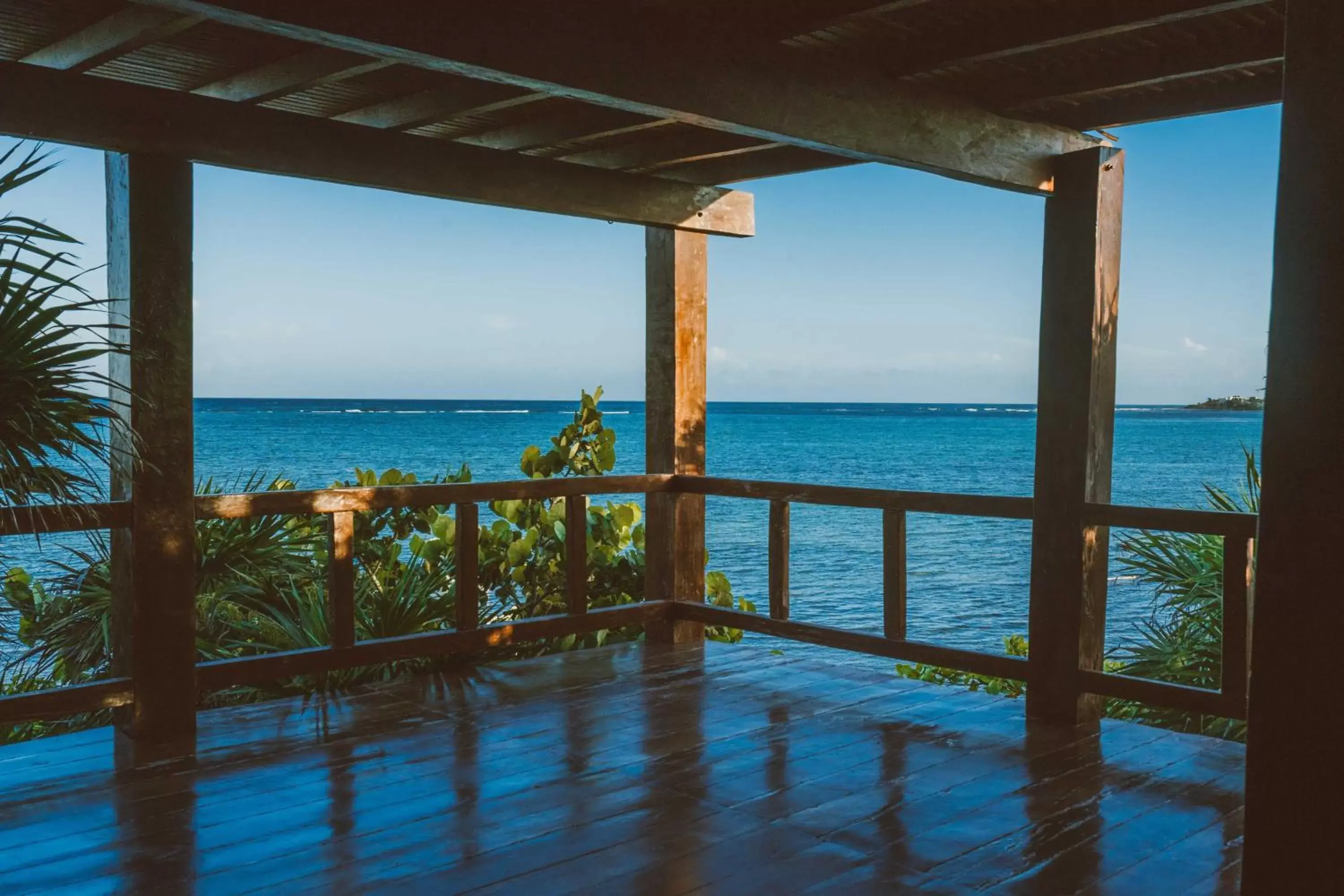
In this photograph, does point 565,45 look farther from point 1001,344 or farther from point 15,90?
point 1001,344

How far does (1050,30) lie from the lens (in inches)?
126

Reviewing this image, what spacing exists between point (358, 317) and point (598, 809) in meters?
30.6

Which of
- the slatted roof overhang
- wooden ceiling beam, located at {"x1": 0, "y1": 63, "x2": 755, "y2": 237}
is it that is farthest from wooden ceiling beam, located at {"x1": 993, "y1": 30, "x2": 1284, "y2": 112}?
wooden ceiling beam, located at {"x1": 0, "y1": 63, "x2": 755, "y2": 237}

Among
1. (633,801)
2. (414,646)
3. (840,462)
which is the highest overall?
(414,646)

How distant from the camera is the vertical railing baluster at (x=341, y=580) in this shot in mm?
4383

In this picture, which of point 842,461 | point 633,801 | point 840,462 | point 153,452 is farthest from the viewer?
point 842,461

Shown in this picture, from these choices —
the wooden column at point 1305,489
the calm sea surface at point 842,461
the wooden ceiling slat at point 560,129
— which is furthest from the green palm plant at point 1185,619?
the calm sea surface at point 842,461

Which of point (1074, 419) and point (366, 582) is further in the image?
point (366, 582)

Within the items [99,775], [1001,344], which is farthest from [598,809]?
[1001,344]

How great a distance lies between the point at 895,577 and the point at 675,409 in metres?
1.40

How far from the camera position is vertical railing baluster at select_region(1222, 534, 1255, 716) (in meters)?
3.78

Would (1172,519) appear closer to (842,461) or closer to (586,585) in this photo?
(586,585)

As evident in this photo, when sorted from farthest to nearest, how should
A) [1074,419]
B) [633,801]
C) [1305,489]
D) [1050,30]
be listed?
[1074,419]
[633,801]
[1050,30]
[1305,489]

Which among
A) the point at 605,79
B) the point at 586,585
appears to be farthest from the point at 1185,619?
the point at 605,79
